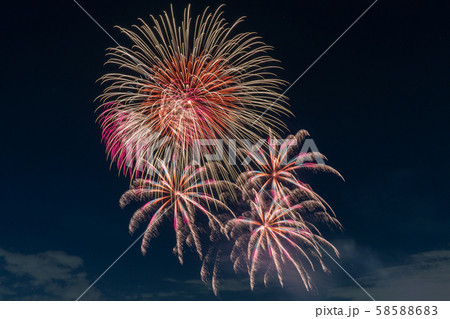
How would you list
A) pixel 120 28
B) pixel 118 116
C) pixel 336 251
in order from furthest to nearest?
pixel 336 251 < pixel 118 116 < pixel 120 28

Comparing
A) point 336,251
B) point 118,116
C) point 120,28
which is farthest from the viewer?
point 336,251

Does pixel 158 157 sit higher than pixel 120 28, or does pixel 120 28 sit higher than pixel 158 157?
pixel 120 28

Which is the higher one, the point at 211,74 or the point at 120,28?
the point at 120,28

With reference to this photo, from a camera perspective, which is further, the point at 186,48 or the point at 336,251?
the point at 336,251

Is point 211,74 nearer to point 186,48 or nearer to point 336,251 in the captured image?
point 186,48

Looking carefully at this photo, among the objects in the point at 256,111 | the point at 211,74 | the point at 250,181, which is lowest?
the point at 250,181

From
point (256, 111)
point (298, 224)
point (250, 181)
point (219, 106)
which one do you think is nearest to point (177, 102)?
point (219, 106)

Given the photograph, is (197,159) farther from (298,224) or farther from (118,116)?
(298,224)

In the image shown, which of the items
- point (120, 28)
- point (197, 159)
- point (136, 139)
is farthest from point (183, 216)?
point (120, 28)

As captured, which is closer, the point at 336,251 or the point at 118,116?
the point at 118,116
